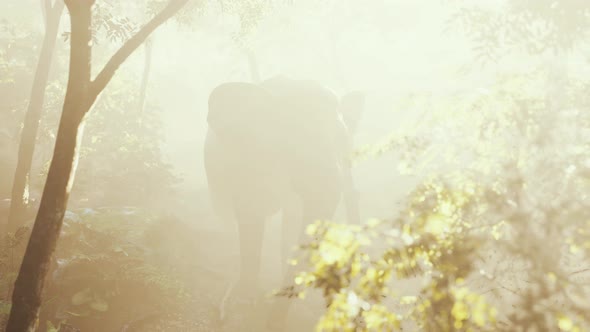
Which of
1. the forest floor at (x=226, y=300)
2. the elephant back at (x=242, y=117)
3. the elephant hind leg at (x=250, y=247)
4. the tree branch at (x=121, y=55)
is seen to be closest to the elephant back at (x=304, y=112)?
the elephant back at (x=242, y=117)

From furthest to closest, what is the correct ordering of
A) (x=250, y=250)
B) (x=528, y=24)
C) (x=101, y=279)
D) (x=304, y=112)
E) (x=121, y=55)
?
(x=304, y=112), (x=250, y=250), (x=101, y=279), (x=528, y=24), (x=121, y=55)

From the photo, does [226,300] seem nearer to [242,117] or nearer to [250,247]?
[250,247]

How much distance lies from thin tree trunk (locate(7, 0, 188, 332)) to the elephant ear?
531 centimetres

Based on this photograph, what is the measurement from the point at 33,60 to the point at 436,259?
20.0 meters

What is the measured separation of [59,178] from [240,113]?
612cm

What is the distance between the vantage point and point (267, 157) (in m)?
10.7

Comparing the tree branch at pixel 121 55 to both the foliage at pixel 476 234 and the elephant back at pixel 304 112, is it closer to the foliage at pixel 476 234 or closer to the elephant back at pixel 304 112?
the foliage at pixel 476 234

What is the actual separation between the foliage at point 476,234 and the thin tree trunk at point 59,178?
121 inches

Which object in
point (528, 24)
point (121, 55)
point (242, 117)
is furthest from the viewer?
point (242, 117)

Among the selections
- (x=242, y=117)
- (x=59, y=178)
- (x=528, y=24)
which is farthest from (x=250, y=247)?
(x=528, y=24)

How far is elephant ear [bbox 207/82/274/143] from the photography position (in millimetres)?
10570

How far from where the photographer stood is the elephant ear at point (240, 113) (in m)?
10.6

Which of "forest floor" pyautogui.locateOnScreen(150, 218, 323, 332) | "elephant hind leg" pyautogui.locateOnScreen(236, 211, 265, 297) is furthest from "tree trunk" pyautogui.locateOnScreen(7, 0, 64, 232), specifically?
"elephant hind leg" pyautogui.locateOnScreen(236, 211, 265, 297)

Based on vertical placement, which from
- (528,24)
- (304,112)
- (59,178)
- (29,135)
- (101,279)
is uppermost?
(528,24)
